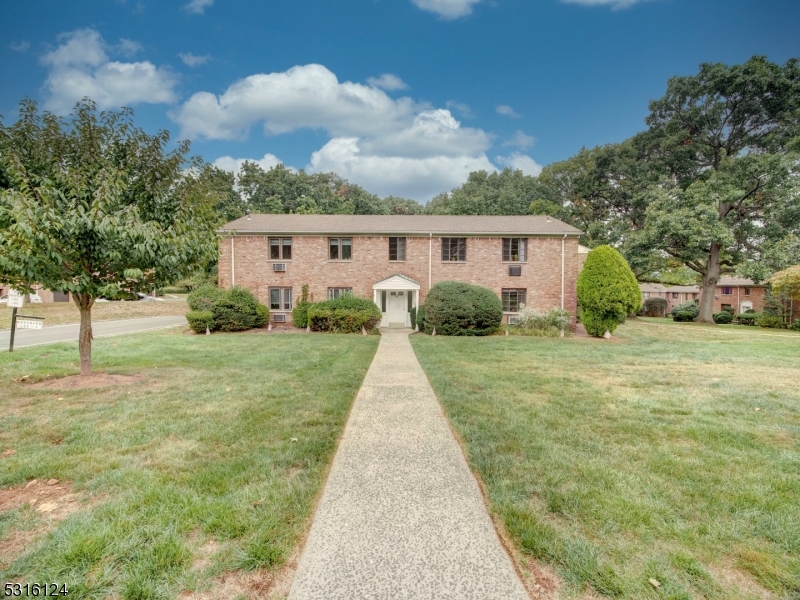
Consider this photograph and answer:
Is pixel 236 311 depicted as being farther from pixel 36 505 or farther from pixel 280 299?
pixel 36 505

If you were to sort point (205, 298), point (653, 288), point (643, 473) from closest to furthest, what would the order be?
point (643, 473) < point (205, 298) < point (653, 288)

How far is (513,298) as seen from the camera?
1941 cm

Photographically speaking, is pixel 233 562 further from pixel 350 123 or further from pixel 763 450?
pixel 350 123

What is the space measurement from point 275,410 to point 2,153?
5.94 metres

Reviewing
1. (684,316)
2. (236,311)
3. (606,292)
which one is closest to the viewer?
(606,292)

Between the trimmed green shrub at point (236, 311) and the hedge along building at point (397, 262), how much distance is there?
155 centimetres

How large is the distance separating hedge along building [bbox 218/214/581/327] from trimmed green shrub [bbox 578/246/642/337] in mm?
3434

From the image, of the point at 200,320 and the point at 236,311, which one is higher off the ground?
the point at 236,311

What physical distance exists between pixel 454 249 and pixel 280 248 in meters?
9.52

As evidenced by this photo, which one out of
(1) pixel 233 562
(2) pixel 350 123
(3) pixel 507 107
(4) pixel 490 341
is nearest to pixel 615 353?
(4) pixel 490 341

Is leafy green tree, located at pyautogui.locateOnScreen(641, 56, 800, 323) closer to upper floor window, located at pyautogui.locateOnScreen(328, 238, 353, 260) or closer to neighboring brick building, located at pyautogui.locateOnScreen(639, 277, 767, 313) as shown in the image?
neighboring brick building, located at pyautogui.locateOnScreen(639, 277, 767, 313)

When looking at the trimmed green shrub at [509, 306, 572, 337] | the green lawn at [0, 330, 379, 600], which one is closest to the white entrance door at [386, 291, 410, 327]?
the trimmed green shrub at [509, 306, 572, 337]

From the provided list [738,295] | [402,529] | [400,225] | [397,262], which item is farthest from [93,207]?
[738,295]

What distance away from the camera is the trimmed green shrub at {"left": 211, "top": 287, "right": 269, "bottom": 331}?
16.5 meters
